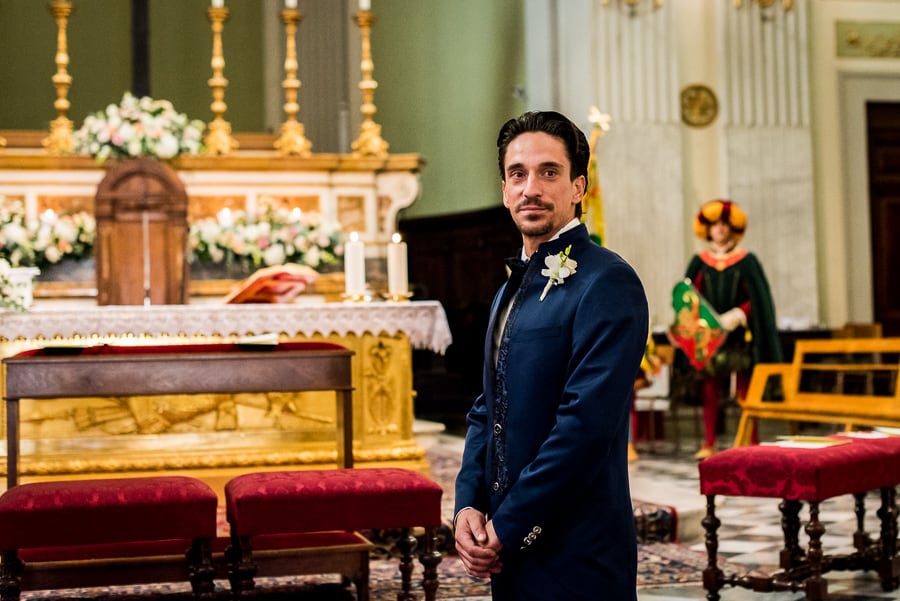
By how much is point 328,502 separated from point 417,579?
1.40 meters

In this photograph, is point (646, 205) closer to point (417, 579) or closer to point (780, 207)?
point (780, 207)

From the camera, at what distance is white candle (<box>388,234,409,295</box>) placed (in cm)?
621

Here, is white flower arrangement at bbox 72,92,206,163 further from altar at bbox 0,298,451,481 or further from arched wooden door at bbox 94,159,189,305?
altar at bbox 0,298,451,481

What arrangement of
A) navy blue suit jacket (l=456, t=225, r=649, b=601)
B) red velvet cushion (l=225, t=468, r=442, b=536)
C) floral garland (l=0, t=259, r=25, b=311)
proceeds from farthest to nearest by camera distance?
floral garland (l=0, t=259, r=25, b=311) → red velvet cushion (l=225, t=468, r=442, b=536) → navy blue suit jacket (l=456, t=225, r=649, b=601)

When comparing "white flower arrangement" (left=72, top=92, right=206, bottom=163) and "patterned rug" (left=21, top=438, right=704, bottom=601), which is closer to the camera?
"patterned rug" (left=21, top=438, right=704, bottom=601)

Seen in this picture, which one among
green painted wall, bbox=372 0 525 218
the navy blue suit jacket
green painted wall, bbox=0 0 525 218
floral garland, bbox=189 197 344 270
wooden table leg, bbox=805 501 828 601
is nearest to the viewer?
the navy blue suit jacket

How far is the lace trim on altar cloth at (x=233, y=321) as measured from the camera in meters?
5.84

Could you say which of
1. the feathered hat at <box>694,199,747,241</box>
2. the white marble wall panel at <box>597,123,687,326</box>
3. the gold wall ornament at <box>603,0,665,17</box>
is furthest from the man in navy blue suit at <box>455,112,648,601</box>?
the gold wall ornament at <box>603,0,665,17</box>

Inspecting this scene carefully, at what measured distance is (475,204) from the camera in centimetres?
1216

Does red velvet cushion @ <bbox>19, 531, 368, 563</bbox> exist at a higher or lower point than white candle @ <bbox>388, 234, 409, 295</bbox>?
lower

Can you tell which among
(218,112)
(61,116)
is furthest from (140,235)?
(61,116)

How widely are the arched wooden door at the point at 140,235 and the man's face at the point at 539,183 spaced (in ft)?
15.2

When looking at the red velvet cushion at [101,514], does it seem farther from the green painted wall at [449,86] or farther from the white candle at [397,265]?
the green painted wall at [449,86]

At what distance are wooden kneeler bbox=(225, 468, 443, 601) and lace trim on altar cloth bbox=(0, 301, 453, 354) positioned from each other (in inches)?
80.5
